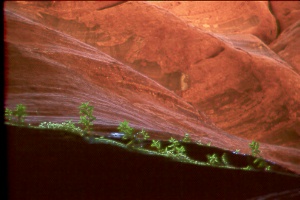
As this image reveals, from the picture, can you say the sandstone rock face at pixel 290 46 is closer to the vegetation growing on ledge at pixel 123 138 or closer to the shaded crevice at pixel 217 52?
the shaded crevice at pixel 217 52

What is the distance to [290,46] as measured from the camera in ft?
55.8

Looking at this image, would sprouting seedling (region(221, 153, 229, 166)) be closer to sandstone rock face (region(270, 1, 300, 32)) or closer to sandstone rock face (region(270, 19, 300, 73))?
sandstone rock face (region(270, 19, 300, 73))

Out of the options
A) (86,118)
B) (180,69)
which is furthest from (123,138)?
(180,69)

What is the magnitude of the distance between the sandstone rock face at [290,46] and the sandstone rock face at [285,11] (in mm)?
2472

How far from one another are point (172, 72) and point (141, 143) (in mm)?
8832

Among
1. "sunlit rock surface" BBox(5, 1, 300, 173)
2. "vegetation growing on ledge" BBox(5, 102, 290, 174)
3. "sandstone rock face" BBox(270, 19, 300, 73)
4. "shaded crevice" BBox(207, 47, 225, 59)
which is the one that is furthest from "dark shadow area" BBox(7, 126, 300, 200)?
"sandstone rock face" BBox(270, 19, 300, 73)

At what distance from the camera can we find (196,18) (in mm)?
18562

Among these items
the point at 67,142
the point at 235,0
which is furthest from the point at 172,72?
the point at 67,142

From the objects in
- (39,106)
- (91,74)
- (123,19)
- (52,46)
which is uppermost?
(123,19)

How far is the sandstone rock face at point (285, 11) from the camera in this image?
818 inches

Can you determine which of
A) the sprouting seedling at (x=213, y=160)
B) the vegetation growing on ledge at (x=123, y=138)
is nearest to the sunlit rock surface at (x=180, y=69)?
the vegetation growing on ledge at (x=123, y=138)

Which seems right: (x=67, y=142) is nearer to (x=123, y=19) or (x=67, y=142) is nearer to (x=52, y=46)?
(x=52, y=46)

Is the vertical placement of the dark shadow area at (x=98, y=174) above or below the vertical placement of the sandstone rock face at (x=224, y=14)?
below

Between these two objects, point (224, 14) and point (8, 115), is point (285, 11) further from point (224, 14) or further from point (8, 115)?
point (8, 115)
